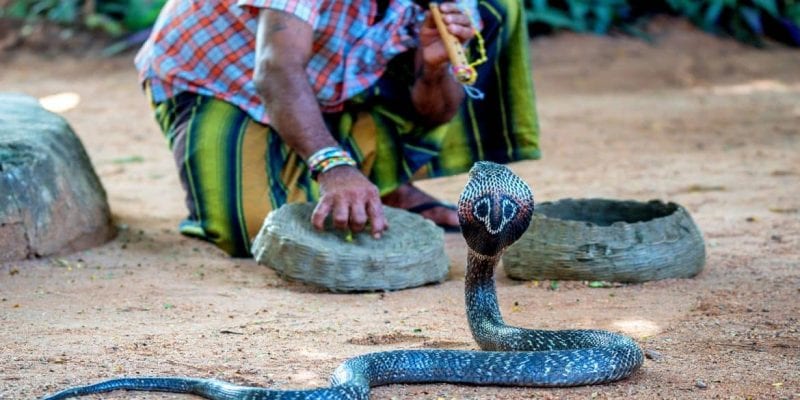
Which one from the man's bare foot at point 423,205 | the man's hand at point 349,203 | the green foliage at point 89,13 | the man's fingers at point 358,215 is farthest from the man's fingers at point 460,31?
the green foliage at point 89,13

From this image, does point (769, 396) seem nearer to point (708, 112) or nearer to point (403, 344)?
point (403, 344)

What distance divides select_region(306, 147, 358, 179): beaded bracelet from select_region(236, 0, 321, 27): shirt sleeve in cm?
50

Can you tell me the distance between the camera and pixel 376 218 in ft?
13.7

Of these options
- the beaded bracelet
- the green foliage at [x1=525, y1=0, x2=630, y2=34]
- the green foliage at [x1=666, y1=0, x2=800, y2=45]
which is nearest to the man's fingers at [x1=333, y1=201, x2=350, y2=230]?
the beaded bracelet

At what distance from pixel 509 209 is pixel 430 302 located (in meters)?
0.97

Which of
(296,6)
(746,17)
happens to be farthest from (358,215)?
(746,17)

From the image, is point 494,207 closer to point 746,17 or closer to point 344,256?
point 344,256

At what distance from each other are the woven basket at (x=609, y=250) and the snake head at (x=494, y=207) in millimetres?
1024

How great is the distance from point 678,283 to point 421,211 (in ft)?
4.62

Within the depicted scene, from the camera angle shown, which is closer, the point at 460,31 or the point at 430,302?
the point at 430,302

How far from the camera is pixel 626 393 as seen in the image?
2.94 meters

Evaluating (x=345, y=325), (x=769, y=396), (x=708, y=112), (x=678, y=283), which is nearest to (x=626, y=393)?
(x=769, y=396)

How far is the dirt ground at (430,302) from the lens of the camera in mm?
3074

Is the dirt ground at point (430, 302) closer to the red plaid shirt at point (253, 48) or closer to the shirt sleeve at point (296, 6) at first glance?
the red plaid shirt at point (253, 48)
